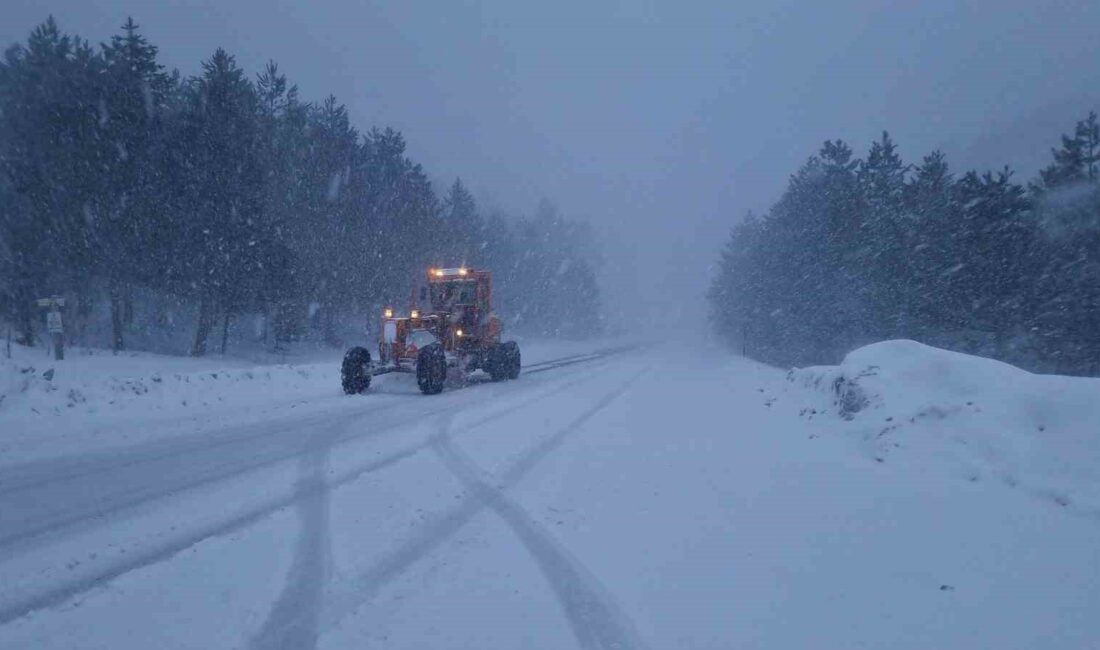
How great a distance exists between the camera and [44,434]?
10.5 m

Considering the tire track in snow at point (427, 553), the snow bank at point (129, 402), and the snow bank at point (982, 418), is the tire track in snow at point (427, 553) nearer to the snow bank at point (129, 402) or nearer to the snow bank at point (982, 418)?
the snow bank at point (982, 418)

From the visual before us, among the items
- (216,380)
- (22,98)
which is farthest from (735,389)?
(22,98)

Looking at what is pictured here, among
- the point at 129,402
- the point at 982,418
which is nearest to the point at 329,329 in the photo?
the point at 129,402

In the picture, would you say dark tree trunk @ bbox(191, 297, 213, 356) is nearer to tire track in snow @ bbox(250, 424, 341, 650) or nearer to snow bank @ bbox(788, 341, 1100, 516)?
tire track in snow @ bbox(250, 424, 341, 650)

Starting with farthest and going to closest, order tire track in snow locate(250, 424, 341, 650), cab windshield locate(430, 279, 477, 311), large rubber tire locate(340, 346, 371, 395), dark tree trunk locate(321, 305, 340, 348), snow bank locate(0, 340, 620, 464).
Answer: dark tree trunk locate(321, 305, 340, 348) < cab windshield locate(430, 279, 477, 311) < large rubber tire locate(340, 346, 371, 395) < snow bank locate(0, 340, 620, 464) < tire track in snow locate(250, 424, 341, 650)

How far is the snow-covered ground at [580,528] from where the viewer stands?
4324 millimetres

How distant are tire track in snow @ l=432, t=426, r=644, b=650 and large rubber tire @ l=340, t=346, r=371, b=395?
1003 centimetres

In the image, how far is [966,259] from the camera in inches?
1174

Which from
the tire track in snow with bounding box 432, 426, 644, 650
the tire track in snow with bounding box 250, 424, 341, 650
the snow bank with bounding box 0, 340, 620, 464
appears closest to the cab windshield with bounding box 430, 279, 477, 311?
the snow bank with bounding box 0, 340, 620, 464

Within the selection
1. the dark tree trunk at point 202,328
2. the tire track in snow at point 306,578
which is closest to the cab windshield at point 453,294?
the tire track in snow at point 306,578

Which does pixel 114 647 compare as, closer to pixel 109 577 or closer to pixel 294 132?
pixel 109 577

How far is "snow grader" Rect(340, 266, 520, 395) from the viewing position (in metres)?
17.1

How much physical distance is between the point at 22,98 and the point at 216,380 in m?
18.4

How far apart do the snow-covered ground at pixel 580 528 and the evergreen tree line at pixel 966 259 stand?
21.6 metres
